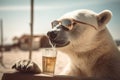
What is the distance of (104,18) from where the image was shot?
1.73m

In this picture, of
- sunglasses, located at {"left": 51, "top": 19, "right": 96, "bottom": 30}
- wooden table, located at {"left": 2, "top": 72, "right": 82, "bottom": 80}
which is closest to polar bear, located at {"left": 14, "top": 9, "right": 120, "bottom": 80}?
sunglasses, located at {"left": 51, "top": 19, "right": 96, "bottom": 30}

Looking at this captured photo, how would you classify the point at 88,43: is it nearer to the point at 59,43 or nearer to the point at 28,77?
the point at 59,43

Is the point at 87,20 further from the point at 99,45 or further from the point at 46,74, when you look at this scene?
the point at 46,74

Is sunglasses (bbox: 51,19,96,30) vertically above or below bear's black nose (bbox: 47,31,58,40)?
above

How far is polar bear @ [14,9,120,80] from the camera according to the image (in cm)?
156

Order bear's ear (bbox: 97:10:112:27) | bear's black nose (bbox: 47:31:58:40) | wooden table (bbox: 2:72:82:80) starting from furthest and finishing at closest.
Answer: bear's ear (bbox: 97:10:112:27), bear's black nose (bbox: 47:31:58:40), wooden table (bbox: 2:72:82:80)

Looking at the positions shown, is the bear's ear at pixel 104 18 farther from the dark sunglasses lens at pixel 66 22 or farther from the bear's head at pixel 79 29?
the dark sunglasses lens at pixel 66 22

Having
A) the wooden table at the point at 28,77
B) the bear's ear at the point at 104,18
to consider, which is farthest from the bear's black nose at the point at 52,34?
the bear's ear at the point at 104,18

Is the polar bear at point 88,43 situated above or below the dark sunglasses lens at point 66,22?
below

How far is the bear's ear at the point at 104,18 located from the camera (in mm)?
1716

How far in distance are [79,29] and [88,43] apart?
116 mm

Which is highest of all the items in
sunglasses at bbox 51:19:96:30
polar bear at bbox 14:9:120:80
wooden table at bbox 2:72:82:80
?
sunglasses at bbox 51:19:96:30

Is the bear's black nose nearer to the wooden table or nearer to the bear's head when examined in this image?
the bear's head

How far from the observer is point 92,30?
5.53 ft
